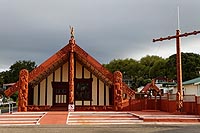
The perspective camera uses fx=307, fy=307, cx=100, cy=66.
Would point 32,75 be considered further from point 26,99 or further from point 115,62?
point 115,62

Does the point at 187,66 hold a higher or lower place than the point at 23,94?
higher

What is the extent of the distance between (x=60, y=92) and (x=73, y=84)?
7.55 feet

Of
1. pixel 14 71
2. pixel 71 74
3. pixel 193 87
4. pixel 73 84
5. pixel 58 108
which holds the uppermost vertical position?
pixel 14 71

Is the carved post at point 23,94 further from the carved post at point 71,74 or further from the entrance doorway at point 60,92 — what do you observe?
the carved post at point 71,74

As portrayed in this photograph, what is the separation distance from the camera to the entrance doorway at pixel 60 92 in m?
25.0

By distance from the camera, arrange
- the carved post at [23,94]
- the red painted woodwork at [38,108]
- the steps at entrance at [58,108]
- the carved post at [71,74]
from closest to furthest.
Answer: the carved post at [23,94] < the red painted woodwork at [38,108] < the carved post at [71,74] < the steps at entrance at [58,108]

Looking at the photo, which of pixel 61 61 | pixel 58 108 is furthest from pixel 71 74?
pixel 58 108

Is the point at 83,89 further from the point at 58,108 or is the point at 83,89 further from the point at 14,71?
the point at 14,71

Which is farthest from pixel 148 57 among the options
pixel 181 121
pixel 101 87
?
pixel 181 121

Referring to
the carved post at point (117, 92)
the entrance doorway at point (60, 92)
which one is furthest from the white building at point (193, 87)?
the entrance doorway at point (60, 92)

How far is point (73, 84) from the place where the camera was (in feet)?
76.5

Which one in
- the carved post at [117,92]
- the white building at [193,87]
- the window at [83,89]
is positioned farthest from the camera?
the white building at [193,87]

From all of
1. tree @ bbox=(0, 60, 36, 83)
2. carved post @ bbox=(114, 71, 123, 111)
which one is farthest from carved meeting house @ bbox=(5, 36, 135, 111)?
tree @ bbox=(0, 60, 36, 83)

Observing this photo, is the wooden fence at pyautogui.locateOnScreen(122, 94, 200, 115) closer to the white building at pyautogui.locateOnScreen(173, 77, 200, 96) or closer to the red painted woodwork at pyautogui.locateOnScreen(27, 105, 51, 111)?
the red painted woodwork at pyautogui.locateOnScreen(27, 105, 51, 111)
